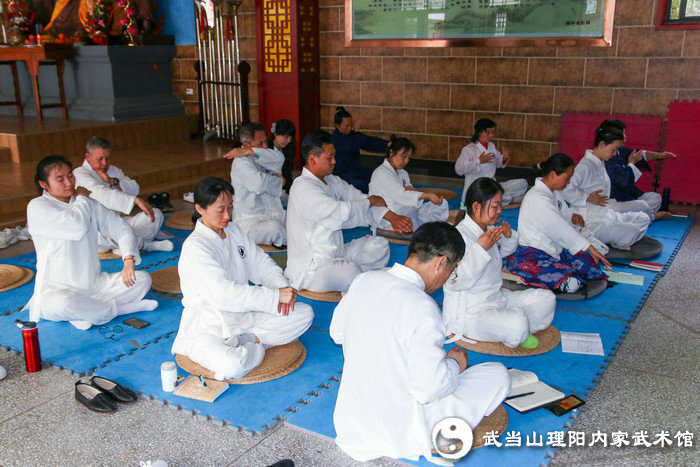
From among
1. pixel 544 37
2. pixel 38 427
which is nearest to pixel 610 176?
pixel 544 37

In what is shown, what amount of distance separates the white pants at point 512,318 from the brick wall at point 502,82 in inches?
183

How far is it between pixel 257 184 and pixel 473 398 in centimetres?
378

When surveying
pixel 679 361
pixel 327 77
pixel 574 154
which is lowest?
pixel 679 361

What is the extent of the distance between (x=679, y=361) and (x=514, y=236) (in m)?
1.21

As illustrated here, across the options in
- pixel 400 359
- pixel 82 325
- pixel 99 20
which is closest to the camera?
pixel 400 359

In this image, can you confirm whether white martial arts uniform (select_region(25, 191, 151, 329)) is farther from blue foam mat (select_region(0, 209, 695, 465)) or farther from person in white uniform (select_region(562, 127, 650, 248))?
person in white uniform (select_region(562, 127, 650, 248))

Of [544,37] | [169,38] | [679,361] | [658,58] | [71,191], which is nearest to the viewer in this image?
[679,361]

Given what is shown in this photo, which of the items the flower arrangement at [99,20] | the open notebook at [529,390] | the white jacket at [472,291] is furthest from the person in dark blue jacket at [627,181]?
the flower arrangement at [99,20]

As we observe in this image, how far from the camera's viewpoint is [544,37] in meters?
7.79

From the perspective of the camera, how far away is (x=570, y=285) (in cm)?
465

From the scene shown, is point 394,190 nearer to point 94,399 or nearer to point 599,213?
point 599,213

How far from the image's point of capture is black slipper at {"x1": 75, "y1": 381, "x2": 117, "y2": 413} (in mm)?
3125

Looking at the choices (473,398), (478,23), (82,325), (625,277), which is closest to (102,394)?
(82,325)

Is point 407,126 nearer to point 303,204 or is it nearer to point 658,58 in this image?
point 658,58
